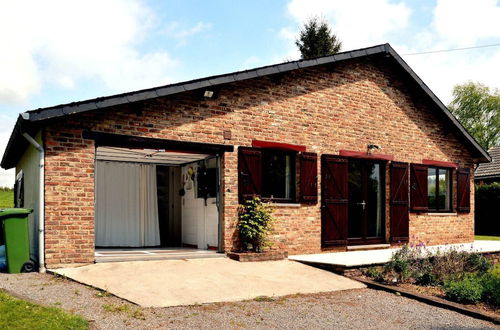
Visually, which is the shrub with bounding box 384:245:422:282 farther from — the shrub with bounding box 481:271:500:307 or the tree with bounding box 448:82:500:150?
the tree with bounding box 448:82:500:150

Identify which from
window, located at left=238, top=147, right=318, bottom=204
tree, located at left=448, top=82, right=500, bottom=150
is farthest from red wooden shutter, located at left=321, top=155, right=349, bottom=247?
tree, located at left=448, top=82, right=500, bottom=150

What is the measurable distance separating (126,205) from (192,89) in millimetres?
4678

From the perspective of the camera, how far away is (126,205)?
12945 mm

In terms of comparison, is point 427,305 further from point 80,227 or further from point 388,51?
point 388,51

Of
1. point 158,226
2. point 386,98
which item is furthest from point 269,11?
point 158,226

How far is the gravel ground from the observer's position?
232 inches

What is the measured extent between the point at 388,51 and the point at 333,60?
2.03 metres

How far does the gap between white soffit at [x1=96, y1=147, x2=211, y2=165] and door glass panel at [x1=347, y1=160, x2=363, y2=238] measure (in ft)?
12.3

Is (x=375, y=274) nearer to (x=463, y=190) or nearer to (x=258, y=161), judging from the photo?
(x=258, y=161)

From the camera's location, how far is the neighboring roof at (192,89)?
824 cm

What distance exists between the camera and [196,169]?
1262 cm

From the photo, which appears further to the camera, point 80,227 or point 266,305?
point 80,227

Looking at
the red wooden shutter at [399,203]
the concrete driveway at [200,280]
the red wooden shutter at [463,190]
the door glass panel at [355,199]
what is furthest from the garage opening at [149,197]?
the red wooden shutter at [463,190]

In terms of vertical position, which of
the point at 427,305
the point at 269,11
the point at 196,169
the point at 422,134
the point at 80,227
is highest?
the point at 269,11
